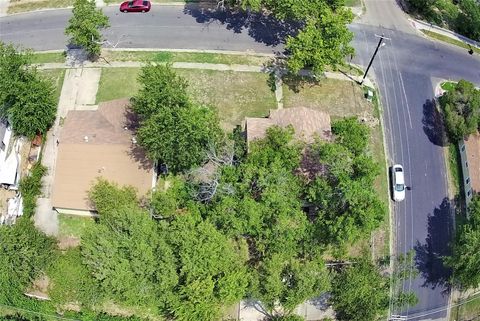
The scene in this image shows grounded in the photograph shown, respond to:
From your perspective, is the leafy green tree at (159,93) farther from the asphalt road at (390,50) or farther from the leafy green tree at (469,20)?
the leafy green tree at (469,20)

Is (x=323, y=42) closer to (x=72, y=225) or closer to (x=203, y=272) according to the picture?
(x=203, y=272)

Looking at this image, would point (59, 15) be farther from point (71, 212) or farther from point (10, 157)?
point (71, 212)

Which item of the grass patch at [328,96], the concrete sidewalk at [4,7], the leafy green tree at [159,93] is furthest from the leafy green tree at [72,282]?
the concrete sidewalk at [4,7]

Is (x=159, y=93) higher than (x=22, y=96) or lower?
higher

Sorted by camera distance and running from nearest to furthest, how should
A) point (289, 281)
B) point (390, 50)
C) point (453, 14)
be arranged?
point (289, 281), point (390, 50), point (453, 14)

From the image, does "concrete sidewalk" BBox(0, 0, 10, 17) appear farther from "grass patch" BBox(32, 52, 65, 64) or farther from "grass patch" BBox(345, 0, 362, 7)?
"grass patch" BBox(345, 0, 362, 7)

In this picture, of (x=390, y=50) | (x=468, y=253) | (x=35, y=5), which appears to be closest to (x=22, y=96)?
(x=35, y=5)
